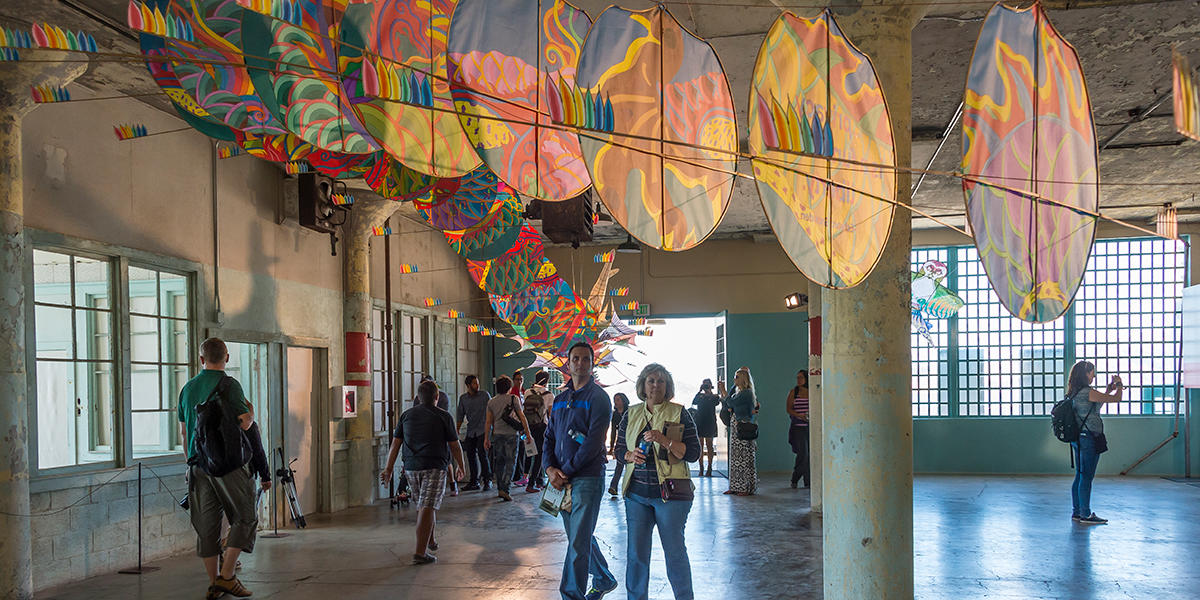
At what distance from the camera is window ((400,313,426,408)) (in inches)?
A: 486

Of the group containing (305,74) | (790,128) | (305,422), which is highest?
(305,74)

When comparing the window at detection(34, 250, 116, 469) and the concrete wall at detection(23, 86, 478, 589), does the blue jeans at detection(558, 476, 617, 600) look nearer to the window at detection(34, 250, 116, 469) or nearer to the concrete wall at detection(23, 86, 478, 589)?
the concrete wall at detection(23, 86, 478, 589)

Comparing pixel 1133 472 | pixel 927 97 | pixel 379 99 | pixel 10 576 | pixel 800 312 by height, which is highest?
pixel 927 97

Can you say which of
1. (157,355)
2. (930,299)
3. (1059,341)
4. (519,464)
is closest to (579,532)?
(157,355)

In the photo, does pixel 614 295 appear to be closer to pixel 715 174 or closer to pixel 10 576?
pixel 10 576

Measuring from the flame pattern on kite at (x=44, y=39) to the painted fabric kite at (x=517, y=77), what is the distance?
156 centimetres

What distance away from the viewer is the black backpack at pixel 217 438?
5.70 metres

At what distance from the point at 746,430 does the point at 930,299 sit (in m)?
4.38

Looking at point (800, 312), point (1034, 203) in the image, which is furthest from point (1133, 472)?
point (1034, 203)

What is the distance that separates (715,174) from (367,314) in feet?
26.7

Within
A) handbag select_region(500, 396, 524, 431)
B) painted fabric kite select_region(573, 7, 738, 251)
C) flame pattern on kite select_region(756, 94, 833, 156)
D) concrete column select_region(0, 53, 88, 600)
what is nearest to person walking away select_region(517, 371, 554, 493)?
handbag select_region(500, 396, 524, 431)

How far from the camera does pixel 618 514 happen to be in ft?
30.9

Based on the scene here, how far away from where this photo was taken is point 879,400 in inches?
170

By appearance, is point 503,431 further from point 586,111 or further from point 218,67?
point 586,111
